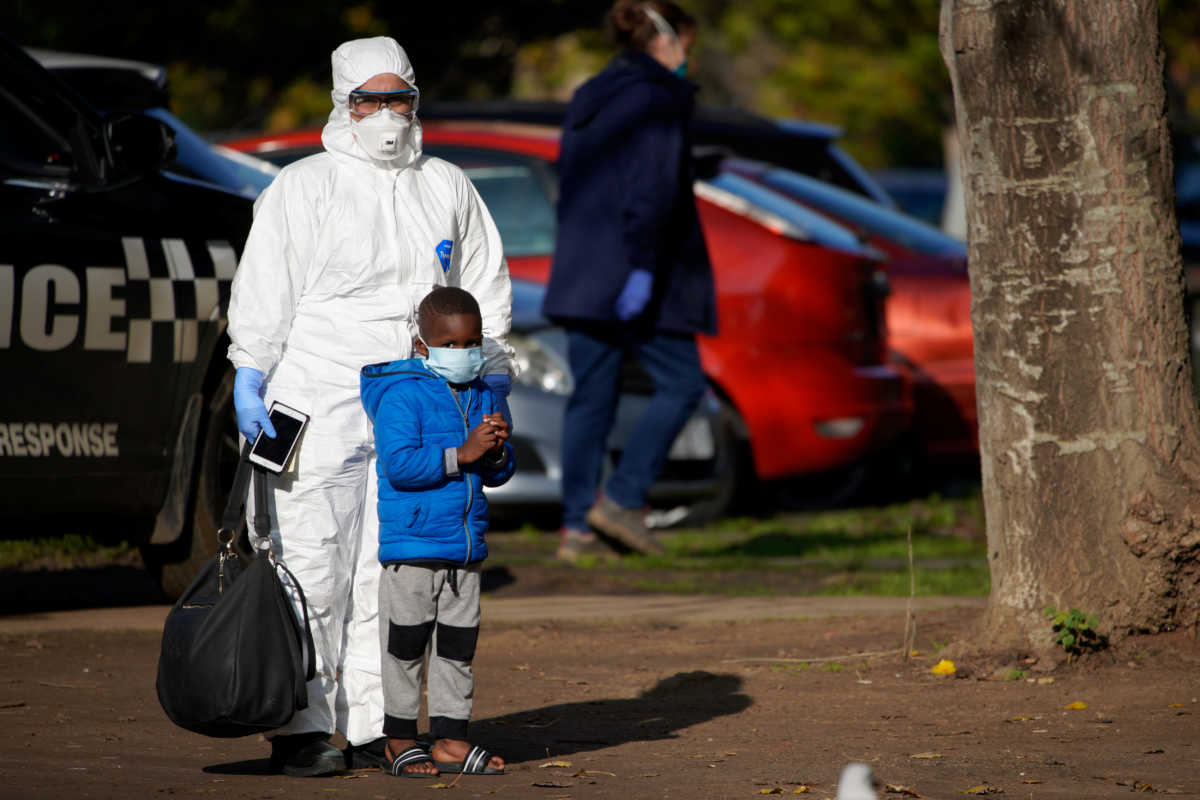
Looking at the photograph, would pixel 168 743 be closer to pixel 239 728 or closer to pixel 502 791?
pixel 239 728

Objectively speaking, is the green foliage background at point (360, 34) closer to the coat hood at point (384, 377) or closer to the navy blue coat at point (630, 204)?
the navy blue coat at point (630, 204)

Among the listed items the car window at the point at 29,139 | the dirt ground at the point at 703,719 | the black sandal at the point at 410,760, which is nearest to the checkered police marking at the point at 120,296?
the car window at the point at 29,139

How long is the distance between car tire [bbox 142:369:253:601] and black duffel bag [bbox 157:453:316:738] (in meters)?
2.19

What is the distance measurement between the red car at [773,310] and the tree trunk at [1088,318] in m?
3.73

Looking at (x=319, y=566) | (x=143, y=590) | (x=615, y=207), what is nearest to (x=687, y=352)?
(x=615, y=207)

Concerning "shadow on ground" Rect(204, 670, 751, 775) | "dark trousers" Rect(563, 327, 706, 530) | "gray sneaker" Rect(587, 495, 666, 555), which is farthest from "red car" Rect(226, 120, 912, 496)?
"shadow on ground" Rect(204, 670, 751, 775)

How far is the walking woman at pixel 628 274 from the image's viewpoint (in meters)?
7.75

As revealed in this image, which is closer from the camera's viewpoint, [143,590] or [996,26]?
[996,26]

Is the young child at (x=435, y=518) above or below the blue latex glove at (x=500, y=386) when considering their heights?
below

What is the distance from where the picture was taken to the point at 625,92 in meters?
7.83

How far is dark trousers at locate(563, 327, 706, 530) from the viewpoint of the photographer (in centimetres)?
787

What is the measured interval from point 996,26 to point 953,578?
2698 mm

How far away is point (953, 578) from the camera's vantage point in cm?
751

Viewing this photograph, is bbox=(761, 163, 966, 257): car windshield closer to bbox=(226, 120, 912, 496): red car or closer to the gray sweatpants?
bbox=(226, 120, 912, 496): red car
